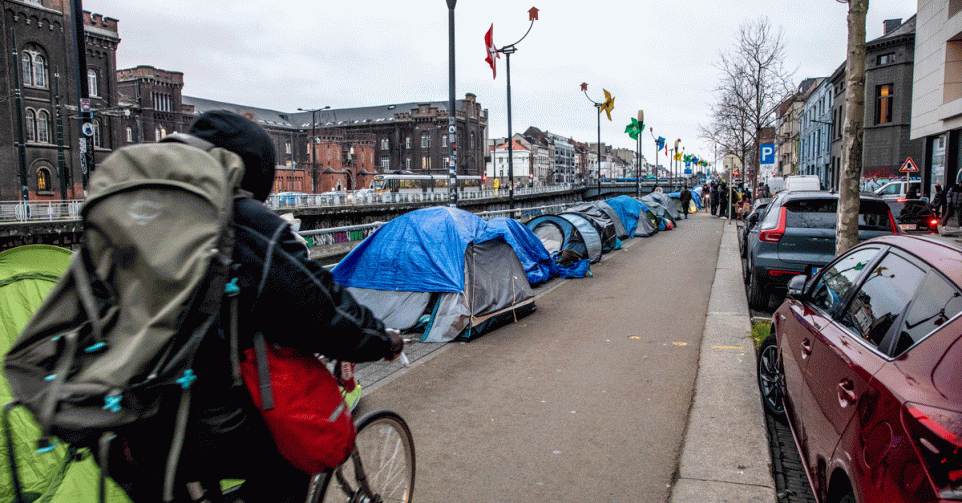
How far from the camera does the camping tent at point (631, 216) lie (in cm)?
2208

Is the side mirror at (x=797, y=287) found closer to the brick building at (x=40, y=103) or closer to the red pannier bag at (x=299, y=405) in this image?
the red pannier bag at (x=299, y=405)

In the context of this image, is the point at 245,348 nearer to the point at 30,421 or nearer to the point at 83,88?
the point at 30,421

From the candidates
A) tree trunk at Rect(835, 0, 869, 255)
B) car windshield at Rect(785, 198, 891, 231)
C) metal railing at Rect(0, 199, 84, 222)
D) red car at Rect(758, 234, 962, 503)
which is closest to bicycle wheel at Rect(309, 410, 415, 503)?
red car at Rect(758, 234, 962, 503)

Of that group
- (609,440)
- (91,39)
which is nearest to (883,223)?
(609,440)

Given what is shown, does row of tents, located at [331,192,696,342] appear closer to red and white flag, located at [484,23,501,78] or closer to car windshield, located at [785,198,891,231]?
car windshield, located at [785,198,891,231]

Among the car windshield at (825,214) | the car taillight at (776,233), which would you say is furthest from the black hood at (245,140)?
the car windshield at (825,214)

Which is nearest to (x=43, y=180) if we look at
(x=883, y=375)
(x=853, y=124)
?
(x=853, y=124)

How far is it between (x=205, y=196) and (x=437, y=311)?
20.8 feet

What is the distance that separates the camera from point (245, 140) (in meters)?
2.24

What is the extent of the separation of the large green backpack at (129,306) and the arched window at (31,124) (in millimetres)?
50581

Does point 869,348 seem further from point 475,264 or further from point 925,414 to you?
point 475,264

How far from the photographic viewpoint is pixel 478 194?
61281 millimetres

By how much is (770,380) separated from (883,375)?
294 centimetres

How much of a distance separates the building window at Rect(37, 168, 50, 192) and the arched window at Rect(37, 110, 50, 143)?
2039mm
